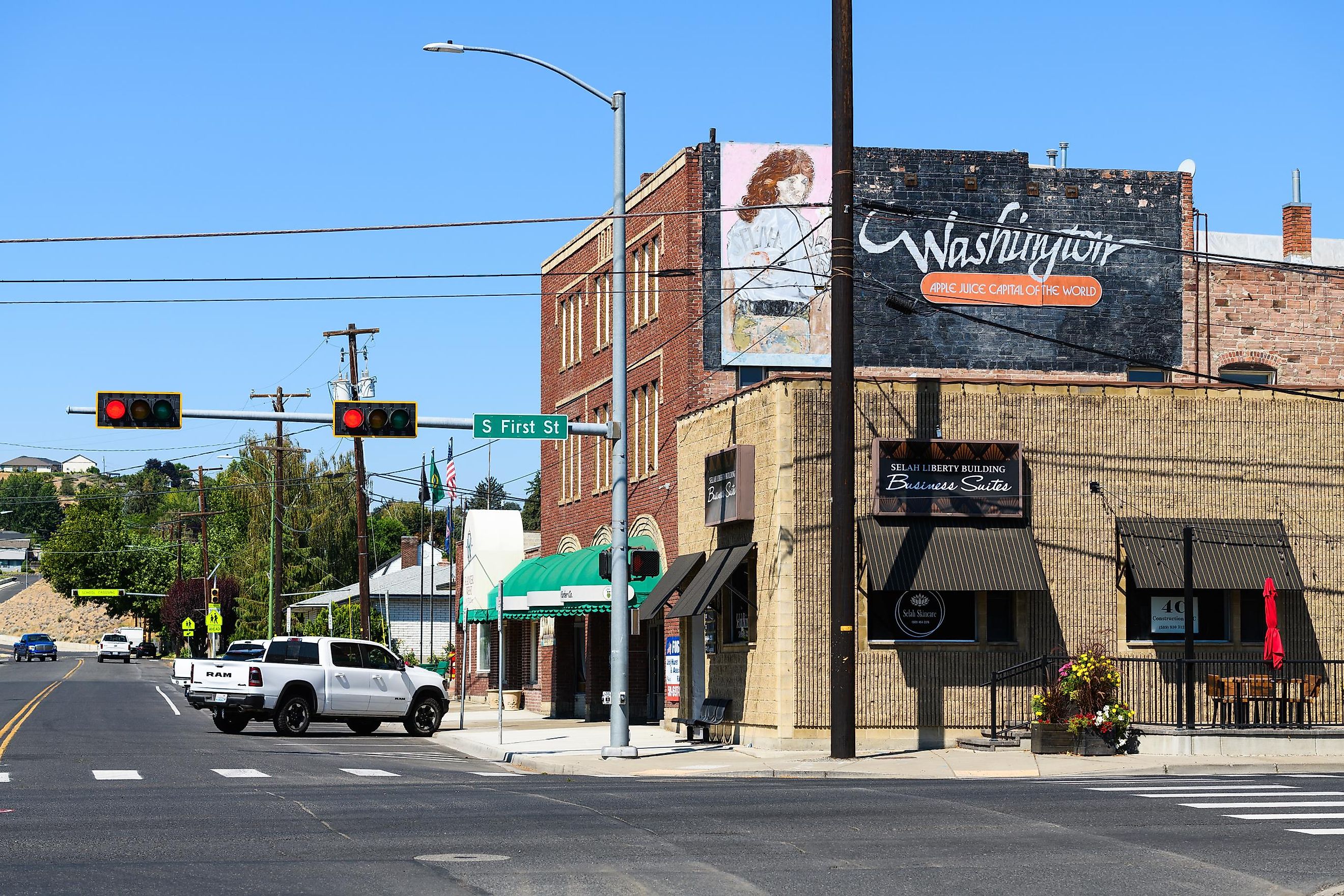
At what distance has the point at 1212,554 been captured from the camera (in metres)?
27.1

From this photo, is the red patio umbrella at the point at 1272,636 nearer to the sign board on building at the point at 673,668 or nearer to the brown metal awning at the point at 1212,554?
the brown metal awning at the point at 1212,554

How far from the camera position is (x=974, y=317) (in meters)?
35.3

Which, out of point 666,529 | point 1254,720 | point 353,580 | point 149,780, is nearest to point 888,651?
point 1254,720

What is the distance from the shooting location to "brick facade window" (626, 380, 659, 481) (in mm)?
37000

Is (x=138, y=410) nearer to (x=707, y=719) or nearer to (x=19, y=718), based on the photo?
(x=707, y=719)

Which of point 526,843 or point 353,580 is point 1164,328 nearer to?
point 526,843

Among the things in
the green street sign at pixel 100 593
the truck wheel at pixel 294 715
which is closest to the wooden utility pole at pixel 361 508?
the truck wheel at pixel 294 715

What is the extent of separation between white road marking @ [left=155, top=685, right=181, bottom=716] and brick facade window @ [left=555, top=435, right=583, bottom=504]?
469 inches

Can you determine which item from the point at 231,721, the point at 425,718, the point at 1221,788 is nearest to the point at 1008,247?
the point at 425,718

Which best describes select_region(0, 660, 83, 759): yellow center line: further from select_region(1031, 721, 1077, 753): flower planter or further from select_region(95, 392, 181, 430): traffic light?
select_region(1031, 721, 1077, 753): flower planter

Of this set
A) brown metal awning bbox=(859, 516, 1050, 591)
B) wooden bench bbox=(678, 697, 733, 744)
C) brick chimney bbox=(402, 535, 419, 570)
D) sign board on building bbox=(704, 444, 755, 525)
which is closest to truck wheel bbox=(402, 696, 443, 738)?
wooden bench bbox=(678, 697, 733, 744)

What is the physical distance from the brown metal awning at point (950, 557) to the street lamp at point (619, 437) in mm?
3974

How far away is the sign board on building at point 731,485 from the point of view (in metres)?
28.0

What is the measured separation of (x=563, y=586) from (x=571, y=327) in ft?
32.0
